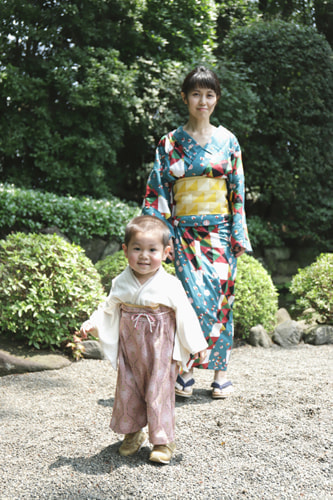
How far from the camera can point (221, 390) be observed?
3.18 metres

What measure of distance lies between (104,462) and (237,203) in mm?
1829

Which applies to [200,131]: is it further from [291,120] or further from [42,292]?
[291,120]

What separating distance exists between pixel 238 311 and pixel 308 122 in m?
4.67

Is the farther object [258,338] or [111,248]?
[111,248]

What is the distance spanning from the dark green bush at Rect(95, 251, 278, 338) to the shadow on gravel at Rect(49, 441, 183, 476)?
2.54 m

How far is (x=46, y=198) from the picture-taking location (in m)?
5.61

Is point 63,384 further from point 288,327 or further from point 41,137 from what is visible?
point 41,137

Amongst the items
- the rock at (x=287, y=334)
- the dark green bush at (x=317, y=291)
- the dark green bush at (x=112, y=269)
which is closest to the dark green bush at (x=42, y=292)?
the dark green bush at (x=112, y=269)

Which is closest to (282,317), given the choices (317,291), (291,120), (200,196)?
(317,291)

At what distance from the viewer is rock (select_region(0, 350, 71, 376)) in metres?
3.64

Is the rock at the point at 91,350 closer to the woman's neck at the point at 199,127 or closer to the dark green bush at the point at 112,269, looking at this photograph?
the dark green bush at the point at 112,269

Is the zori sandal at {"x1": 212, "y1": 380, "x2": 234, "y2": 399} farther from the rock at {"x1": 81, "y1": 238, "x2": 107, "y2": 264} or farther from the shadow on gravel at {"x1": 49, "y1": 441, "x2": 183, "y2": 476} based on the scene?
the rock at {"x1": 81, "y1": 238, "x2": 107, "y2": 264}

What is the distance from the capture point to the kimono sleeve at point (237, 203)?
3.22 metres

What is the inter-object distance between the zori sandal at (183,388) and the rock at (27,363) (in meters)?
1.10
